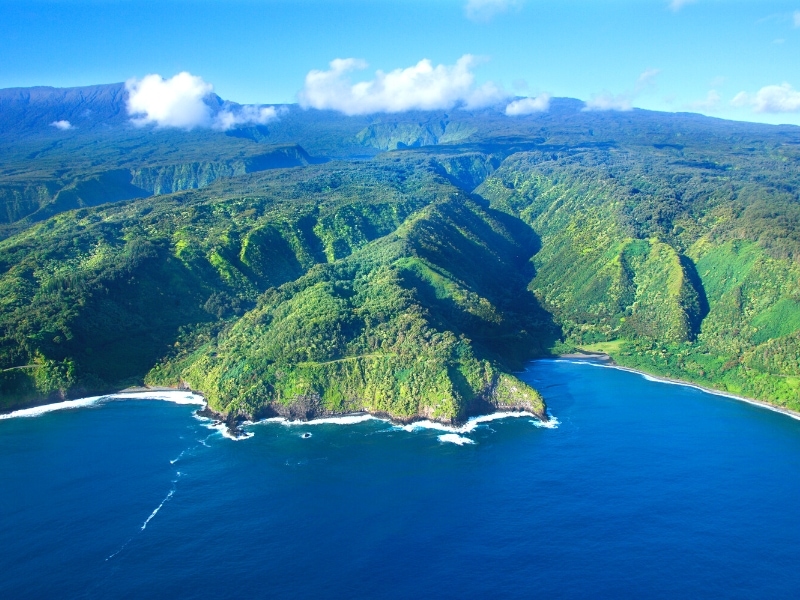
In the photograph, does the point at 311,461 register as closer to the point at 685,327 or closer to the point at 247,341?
the point at 247,341

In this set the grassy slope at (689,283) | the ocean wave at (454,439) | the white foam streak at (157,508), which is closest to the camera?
the white foam streak at (157,508)

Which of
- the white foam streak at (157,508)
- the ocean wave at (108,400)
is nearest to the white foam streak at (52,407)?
the ocean wave at (108,400)

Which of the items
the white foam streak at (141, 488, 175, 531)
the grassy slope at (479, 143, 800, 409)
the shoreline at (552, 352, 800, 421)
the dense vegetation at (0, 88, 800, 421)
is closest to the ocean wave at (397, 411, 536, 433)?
the dense vegetation at (0, 88, 800, 421)

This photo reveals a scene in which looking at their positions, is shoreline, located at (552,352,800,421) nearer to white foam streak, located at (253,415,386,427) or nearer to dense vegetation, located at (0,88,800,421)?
dense vegetation, located at (0,88,800,421)

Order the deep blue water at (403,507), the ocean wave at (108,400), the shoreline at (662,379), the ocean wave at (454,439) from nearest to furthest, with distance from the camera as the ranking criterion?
1. the deep blue water at (403,507)
2. the ocean wave at (454,439)
3. the ocean wave at (108,400)
4. the shoreline at (662,379)

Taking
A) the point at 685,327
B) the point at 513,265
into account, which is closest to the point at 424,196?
the point at 513,265

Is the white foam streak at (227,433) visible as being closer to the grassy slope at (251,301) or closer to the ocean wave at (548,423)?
the grassy slope at (251,301)

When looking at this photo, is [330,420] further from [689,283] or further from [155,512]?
[689,283]
